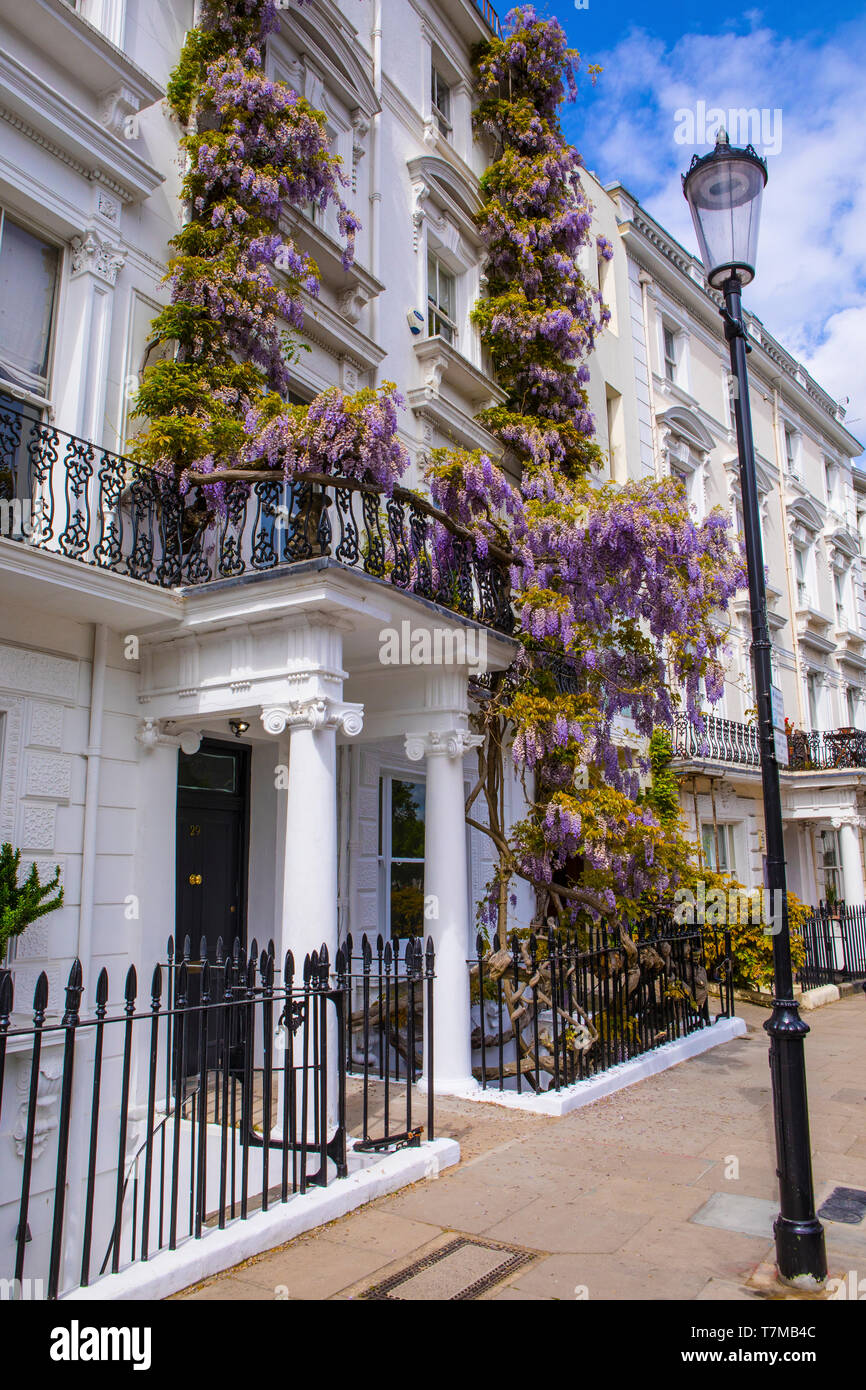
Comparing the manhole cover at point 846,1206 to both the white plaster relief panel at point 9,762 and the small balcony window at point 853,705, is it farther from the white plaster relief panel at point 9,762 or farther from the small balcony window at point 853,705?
the small balcony window at point 853,705

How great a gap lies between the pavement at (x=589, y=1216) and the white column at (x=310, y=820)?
1887mm

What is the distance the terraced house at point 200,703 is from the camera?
20.4 feet

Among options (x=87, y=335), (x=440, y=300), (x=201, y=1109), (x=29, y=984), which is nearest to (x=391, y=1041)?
(x=29, y=984)

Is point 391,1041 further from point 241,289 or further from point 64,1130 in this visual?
point 241,289

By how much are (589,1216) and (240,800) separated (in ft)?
19.7

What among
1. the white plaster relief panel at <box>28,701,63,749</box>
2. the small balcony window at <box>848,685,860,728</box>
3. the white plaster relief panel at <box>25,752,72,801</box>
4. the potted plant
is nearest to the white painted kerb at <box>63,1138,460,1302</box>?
the potted plant

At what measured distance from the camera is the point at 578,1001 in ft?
27.8

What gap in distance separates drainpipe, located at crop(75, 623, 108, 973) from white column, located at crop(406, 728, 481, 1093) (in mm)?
2757

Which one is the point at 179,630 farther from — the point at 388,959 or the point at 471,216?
the point at 471,216

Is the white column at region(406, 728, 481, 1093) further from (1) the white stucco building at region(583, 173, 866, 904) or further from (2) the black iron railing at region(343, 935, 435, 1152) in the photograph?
(1) the white stucco building at region(583, 173, 866, 904)

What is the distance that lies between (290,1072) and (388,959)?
137 centimetres

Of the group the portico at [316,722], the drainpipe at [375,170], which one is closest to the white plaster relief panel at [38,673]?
the portico at [316,722]

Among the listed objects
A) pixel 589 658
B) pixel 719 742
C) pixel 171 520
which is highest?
pixel 171 520
